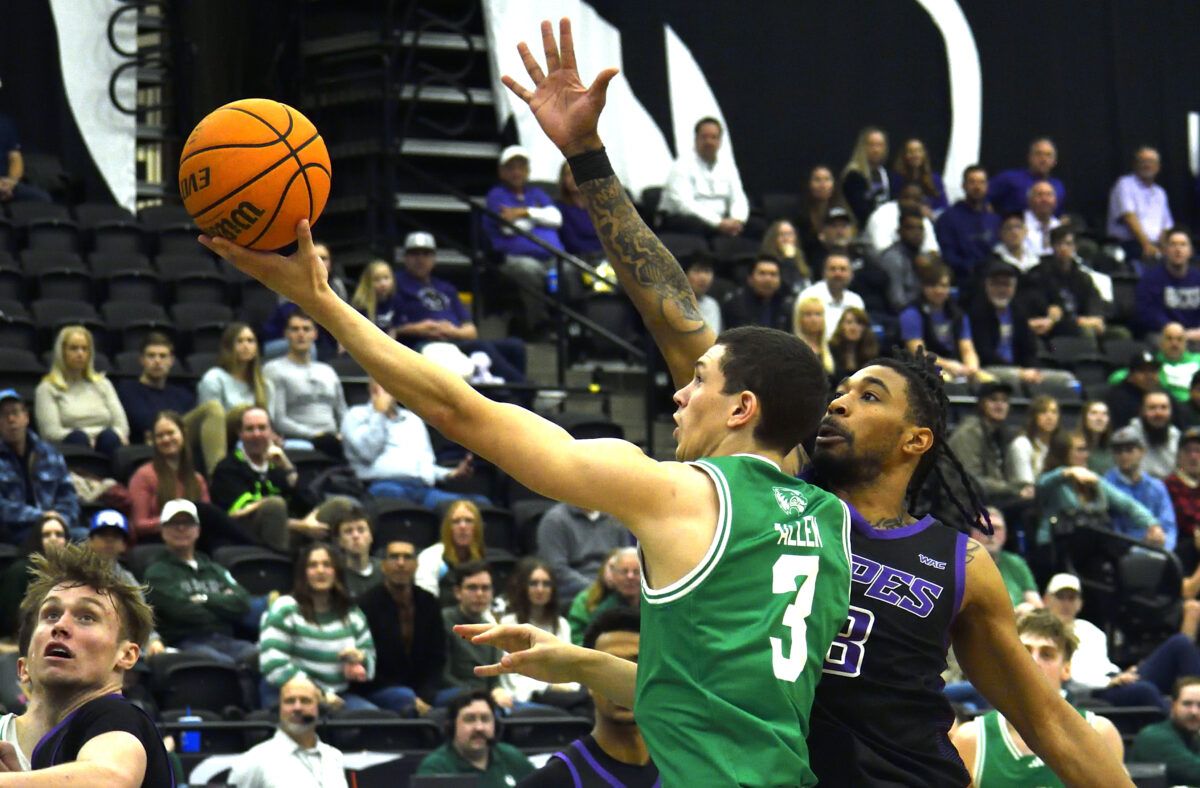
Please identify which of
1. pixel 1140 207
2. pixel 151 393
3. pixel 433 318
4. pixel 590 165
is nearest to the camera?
pixel 590 165

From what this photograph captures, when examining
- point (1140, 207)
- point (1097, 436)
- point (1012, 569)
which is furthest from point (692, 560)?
point (1140, 207)

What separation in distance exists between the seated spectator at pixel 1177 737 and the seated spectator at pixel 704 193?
644cm

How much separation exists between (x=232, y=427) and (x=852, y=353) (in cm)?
427

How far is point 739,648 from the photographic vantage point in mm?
3539

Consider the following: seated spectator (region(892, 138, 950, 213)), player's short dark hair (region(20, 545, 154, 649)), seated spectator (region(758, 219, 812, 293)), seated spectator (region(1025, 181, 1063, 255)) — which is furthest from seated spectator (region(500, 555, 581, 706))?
seated spectator (region(1025, 181, 1063, 255))

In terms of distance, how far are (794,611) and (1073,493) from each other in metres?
9.48

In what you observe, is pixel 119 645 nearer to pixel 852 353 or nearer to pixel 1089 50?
pixel 852 353

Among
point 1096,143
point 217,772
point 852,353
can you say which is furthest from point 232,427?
point 1096,143

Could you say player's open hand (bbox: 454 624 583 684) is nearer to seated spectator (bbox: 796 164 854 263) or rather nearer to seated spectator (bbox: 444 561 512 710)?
seated spectator (bbox: 444 561 512 710)

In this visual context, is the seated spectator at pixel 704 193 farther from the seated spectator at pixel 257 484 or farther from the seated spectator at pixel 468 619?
the seated spectator at pixel 468 619

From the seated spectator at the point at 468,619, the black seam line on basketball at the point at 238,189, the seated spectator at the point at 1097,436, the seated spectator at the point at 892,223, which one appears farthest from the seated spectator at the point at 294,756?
the seated spectator at the point at 892,223

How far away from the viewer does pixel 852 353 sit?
12.9 m

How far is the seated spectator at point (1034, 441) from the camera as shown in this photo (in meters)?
13.0

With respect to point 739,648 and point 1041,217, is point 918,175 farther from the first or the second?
point 739,648
